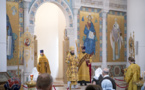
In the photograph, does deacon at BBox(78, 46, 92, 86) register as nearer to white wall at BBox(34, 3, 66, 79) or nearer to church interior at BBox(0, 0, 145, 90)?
church interior at BBox(0, 0, 145, 90)

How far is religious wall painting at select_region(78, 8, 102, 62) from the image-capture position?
479 inches

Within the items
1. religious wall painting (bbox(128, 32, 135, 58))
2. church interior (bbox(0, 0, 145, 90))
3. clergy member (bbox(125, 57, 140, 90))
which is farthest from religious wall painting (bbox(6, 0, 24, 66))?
religious wall painting (bbox(128, 32, 135, 58))

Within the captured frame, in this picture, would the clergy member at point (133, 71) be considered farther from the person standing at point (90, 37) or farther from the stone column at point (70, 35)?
the person standing at point (90, 37)

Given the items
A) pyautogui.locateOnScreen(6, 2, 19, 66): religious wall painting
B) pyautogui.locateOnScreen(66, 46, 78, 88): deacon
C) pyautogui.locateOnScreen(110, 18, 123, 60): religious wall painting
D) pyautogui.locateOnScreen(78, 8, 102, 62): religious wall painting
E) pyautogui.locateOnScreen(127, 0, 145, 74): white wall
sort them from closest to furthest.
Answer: pyautogui.locateOnScreen(66, 46, 78, 88): deacon < pyautogui.locateOnScreen(6, 2, 19, 66): religious wall painting < pyautogui.locateOnScreen(78, 8, 102, 62): religious wall painting < pyautogui.locateOnScreen(127, 0, 145, 74): white wall < pyautogui.locateOnScreen(110, 18, 123, 60): religious wall painting

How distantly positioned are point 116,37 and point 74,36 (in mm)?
3321

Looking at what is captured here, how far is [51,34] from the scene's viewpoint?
1453 cm

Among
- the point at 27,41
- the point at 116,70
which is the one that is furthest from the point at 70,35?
the point at 116,70

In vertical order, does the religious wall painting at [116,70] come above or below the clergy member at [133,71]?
below

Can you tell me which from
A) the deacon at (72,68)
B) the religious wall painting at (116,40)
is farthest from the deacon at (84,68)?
the religious wall painting at (116,40)

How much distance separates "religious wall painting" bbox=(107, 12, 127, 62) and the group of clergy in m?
3.07

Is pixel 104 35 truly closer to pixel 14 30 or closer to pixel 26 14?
pixel 26 14

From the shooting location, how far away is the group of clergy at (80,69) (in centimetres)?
780

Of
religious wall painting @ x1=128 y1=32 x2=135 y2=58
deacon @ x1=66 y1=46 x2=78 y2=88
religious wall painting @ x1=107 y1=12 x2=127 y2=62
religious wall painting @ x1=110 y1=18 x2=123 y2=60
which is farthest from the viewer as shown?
religious wall painting @ x1=110 y1=18 x2=123 y2=60

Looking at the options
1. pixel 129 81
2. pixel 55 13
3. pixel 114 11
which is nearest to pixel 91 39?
pixel 114 11
